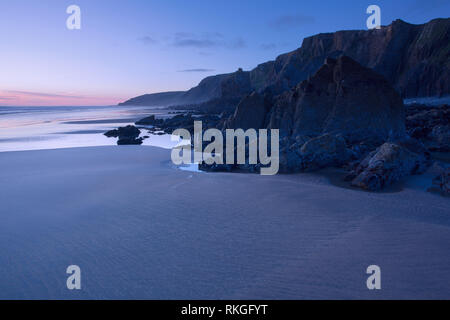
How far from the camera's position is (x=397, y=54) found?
4894 centimetres

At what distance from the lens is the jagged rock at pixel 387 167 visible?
5574 mm

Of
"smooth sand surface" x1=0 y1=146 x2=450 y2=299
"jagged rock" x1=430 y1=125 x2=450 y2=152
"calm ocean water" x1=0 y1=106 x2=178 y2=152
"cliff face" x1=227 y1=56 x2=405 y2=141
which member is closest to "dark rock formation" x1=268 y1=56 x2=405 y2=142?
"cliff face" x1=227 y1=56 x2=405 y2=141

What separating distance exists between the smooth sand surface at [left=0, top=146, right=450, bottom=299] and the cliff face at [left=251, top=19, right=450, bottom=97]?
95.3 ft

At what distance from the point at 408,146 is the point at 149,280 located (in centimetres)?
653

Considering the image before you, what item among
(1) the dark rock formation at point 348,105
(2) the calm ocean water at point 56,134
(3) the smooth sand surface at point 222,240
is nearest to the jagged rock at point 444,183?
(3) the smooth sand surface at point 222,240

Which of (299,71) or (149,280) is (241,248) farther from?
(299,71)

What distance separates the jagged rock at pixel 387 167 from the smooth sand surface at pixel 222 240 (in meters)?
0.31

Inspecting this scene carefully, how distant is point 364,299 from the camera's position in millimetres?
2492

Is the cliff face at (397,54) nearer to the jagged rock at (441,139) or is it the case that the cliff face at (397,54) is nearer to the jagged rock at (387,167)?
the jagged rock at (441,139)

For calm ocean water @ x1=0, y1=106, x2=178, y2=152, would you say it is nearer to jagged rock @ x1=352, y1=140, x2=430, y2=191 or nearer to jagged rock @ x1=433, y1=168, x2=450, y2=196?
jagged rock @ x1=352, y1=140, x2=430, y2=191

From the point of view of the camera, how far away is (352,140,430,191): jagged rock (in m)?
5.57

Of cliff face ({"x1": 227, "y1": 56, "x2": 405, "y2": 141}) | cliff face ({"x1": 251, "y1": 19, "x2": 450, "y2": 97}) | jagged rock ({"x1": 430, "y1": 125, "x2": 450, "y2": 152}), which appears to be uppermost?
cliff face ({"x1": 251, "y1": 19, "x2": 450, "y2": 97})

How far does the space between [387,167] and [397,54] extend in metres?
53.1

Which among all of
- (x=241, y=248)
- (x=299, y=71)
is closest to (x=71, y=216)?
(x=241, y=248)
